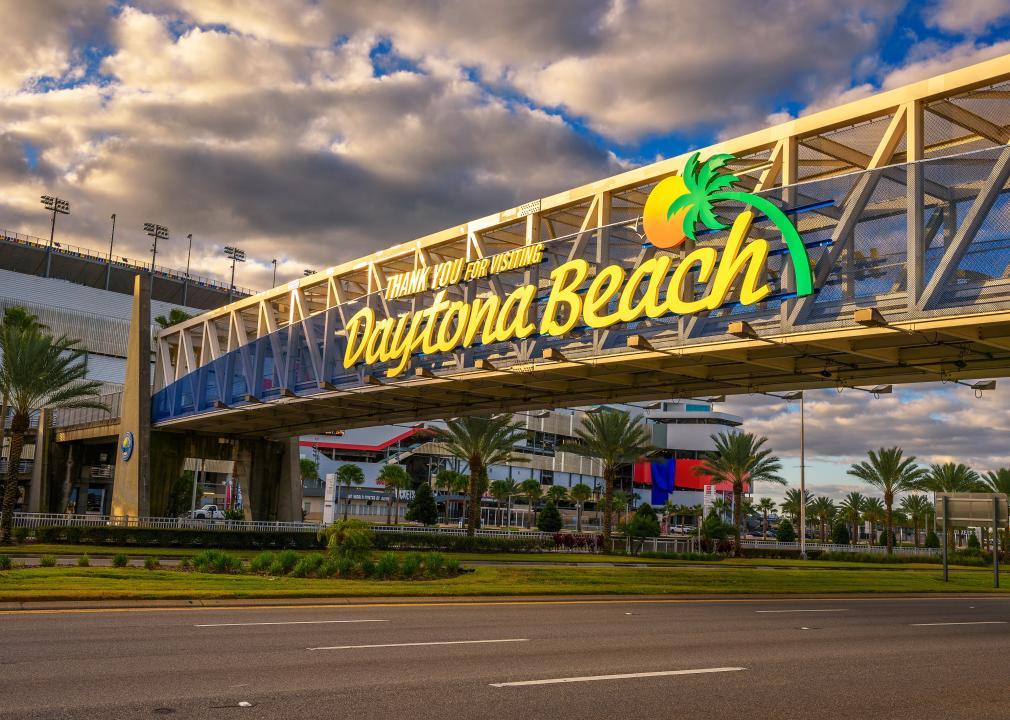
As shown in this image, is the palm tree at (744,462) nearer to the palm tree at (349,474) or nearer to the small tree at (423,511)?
the small tree at (423,511)

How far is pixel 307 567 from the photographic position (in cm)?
2712

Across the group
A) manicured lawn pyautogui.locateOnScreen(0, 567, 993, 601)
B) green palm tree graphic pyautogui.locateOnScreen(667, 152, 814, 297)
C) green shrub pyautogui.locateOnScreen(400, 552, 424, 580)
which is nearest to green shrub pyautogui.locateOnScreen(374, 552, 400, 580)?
green shrub pyautogui.locateOnScreen(400, 552, 424, 580)

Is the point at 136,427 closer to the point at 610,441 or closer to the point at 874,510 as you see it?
the point at 610,441

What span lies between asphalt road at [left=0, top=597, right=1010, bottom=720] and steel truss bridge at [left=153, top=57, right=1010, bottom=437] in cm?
657

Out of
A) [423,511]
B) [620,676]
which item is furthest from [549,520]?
[620,676]

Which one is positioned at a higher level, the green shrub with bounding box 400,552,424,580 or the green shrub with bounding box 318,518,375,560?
the green shrub with bounding box 318,518,375,560

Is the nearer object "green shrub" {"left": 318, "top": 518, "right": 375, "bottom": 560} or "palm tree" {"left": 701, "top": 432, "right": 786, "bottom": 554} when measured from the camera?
"green shrub" {"left": 318, "top": 518, "right": 375, "bottom": 560}

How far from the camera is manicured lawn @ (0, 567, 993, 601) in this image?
19.0 metres

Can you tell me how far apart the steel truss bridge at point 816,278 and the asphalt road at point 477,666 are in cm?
657

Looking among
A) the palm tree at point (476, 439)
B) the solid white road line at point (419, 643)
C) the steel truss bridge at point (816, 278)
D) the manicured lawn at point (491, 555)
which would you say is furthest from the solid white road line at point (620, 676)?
the palm tree at point (476, 439)

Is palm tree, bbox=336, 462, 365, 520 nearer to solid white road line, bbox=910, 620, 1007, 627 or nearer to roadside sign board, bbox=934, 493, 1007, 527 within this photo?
roadside sign board, bbox=934, 493, 1007, 527

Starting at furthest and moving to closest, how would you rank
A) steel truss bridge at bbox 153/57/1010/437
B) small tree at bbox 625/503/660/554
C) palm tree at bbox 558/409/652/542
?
small tree at bbox 625/503/660/554
palm tree at bbox 558/409/652/542
steel truss bridge at bbox 153/57/1010/437

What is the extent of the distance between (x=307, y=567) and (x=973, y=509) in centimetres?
2335

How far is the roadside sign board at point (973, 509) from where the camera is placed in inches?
1265
